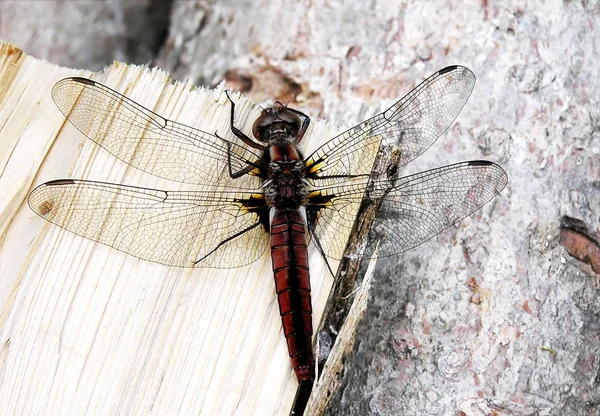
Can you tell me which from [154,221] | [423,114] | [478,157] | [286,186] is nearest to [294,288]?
[286,186]

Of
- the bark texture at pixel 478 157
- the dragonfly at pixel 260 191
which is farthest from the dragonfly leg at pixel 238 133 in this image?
the bark texture at pixel 478 157

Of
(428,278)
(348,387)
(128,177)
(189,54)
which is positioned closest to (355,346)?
(348,387)

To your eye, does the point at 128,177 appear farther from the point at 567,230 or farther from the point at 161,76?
the point at 567,230

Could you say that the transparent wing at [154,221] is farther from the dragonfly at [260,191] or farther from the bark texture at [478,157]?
the bark texture at [478,157]

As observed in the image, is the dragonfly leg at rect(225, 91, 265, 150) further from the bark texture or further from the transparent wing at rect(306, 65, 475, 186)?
the bark texture

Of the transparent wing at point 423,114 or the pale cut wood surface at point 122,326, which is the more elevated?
the transparent wing at point 423,114

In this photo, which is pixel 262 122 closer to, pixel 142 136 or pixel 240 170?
pixel 240 170

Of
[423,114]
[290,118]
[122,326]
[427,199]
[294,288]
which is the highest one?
[423,114]
